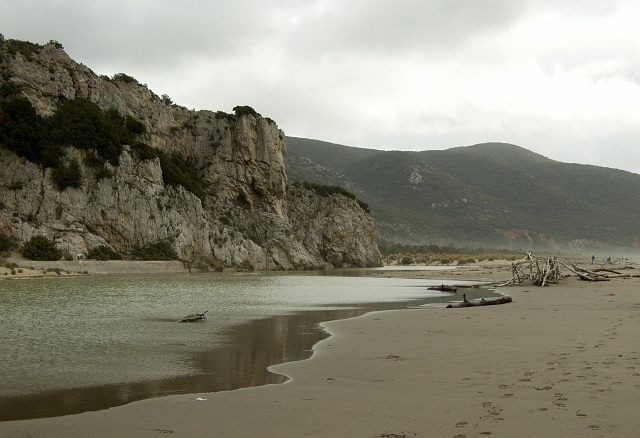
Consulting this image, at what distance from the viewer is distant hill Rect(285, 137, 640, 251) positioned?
131000mm

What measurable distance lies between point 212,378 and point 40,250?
38.8 m

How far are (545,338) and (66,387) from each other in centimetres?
824

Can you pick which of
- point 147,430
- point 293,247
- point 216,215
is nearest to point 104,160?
point 216,215

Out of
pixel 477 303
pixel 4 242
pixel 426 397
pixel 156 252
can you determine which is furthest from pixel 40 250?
pixel 426 397

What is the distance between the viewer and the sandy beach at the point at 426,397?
210 inches

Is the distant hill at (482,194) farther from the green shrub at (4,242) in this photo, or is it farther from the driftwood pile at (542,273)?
the driftwood pile at (542,273)

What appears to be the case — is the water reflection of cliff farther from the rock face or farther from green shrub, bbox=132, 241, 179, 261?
green shrub, bbox=132, 241, 179, 261

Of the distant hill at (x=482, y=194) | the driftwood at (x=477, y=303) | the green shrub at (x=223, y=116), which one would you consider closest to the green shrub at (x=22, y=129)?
the green shrub at (x=223, y=116)

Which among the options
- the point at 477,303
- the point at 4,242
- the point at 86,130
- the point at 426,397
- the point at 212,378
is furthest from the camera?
the point at 86,130

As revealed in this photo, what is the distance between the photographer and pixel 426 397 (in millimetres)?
6512

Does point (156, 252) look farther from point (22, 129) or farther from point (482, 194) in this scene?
point (482, 194)

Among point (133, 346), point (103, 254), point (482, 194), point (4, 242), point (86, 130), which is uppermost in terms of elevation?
point (482, 194)

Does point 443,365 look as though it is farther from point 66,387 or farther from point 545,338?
point 66,387

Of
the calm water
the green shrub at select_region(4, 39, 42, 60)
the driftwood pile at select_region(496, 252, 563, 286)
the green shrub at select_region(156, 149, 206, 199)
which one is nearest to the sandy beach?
the calm water
